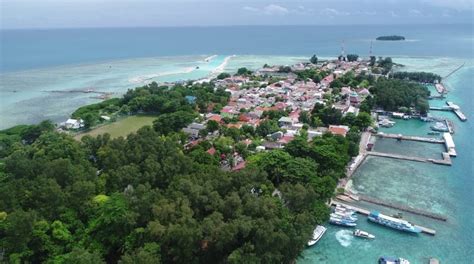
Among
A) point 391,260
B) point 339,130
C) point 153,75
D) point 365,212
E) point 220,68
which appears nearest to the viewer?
point 391,260

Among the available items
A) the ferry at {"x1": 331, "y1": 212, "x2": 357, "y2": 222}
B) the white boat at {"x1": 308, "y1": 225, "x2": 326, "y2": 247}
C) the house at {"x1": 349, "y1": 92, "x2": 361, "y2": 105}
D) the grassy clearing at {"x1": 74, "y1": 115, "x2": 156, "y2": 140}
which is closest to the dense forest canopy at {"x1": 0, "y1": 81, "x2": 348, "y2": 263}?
the white boat at {"x1": 308, "y1": 225, "x2": 326, "y2": 247}

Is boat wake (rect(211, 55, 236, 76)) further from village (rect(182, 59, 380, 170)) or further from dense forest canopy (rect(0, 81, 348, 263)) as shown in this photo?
dense forest canopy (rect(0, 81, 348, 263))

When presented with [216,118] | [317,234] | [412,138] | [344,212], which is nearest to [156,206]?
[317,234]

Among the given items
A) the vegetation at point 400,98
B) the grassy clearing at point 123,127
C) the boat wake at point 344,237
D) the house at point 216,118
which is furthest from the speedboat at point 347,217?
the vegetation at point 400,98

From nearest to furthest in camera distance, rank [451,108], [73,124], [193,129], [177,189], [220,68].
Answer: [177,189]
[193,129]
[73,124]
[451,108]
[220,68]

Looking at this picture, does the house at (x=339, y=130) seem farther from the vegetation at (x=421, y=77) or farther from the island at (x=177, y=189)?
the vegetation at (x=421, y=77)

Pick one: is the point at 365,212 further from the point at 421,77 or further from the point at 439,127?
the point at 421,77
